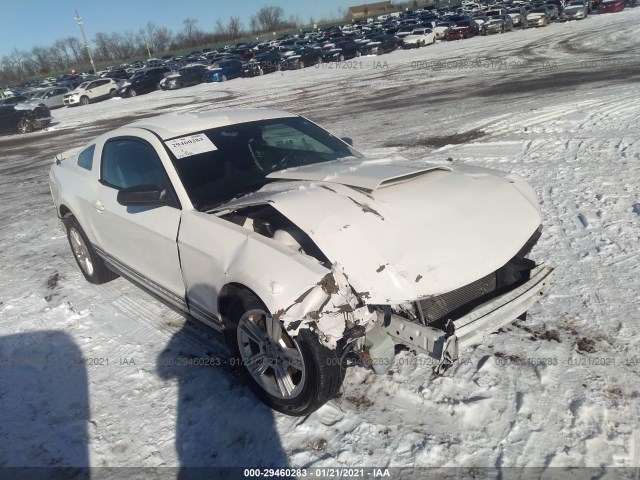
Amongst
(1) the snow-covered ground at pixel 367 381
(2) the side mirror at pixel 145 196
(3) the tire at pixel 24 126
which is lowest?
(1) the snow-covered ground at pixel 367 381

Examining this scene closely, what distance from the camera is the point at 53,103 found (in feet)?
103

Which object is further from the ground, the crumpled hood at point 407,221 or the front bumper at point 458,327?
the crumpled hood at point 407,221

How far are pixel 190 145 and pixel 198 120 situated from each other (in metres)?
0.49

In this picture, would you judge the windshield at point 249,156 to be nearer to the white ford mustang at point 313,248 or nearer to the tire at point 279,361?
the white ford mustang at point 313,248

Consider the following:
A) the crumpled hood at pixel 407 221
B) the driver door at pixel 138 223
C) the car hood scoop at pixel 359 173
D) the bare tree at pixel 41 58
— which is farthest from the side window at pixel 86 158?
the bare tree at pixel 41 58

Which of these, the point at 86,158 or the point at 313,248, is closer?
the point at 313,248

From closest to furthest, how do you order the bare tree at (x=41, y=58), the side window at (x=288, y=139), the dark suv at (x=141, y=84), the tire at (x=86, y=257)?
1. the side window at (x=288, y=139)
2. the tire at (x=86, y=257)
3. the dark suv at (x=141, y=84)
4. the bare tree at (x=41, y=58)

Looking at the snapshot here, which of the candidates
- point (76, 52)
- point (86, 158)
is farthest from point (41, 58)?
point (86, 158)

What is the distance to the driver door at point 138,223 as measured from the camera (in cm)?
339

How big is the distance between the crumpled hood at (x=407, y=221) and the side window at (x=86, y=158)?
2151 mm

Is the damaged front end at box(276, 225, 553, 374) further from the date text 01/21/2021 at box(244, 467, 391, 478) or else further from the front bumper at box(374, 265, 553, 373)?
the date text 01/21/2021 at box(244, 467, 391, 478)

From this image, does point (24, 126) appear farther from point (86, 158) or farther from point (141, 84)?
point (86, 158)

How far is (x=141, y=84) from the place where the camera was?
30000 mm

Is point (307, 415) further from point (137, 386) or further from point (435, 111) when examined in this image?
point (435, 111)
